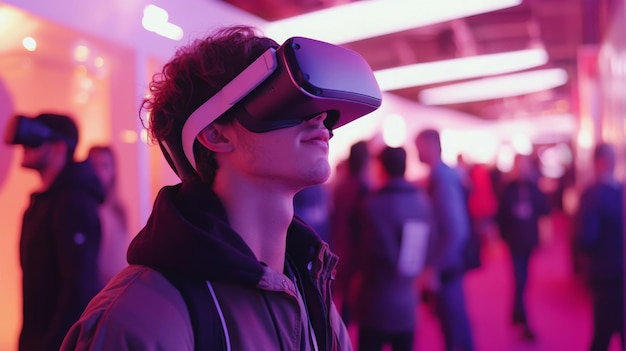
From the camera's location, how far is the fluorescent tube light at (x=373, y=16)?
16.5 ft

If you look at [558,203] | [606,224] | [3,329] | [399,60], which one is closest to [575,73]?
[558,203]

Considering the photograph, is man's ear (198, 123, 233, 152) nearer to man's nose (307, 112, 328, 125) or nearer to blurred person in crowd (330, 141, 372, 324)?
man's nose (307, 112, 328, 125)

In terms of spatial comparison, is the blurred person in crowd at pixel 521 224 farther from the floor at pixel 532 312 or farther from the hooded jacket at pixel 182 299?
the hooded jacket at pixel 182 299

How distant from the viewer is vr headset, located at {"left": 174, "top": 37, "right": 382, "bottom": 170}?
1103 mm

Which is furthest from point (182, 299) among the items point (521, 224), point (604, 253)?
point (521, 224)

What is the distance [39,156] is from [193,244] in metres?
1.64

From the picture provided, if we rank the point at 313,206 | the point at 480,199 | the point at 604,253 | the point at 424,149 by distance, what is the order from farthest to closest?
the point at 480,199 → the point at 424,149 → the point at 604,253 → the point at 313,206

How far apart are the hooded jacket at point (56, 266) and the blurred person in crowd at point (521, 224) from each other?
383 cm

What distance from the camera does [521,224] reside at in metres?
5.13

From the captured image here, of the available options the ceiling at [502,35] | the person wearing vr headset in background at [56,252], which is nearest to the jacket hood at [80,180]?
the person wearing vr headset in background at [56,252]

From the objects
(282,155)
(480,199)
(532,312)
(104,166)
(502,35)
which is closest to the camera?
(282,155)

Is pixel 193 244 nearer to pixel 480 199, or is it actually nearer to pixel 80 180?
pixel 80 180

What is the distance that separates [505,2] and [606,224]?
2.31m

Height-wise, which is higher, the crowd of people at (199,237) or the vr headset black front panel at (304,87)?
the vr headset black front panel at (304,87)
